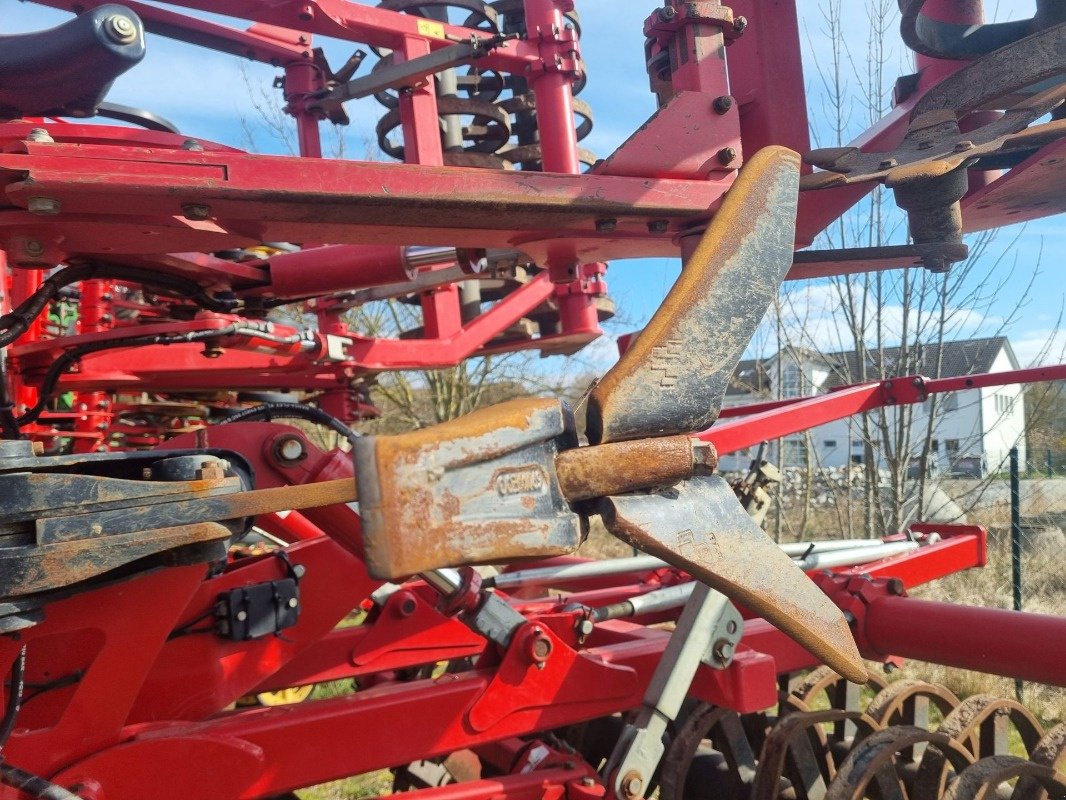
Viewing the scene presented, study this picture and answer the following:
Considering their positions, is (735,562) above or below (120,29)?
below

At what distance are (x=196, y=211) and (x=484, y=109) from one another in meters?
3.98

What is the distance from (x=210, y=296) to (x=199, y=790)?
167 centimetres

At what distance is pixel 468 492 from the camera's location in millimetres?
1152

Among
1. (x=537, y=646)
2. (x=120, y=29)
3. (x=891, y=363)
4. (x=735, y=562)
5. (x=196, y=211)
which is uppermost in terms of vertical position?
(x=120, y=29)

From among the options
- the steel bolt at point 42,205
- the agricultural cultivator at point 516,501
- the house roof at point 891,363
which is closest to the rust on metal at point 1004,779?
the agricultural cultivator at point 516,501

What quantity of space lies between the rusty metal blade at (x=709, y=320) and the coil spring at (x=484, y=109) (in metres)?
3.88

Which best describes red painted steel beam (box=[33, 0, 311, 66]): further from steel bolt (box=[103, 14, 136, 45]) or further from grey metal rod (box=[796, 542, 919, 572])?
grey metal rod (box=[796, 542, 919, 572])

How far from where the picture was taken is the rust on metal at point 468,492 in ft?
3.57

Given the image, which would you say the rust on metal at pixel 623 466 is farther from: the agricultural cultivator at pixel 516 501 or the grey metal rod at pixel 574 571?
the grey metal rod at pixel 574 571

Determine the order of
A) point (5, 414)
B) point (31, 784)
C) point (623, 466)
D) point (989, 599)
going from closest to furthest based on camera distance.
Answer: point (623, 466), point (31, 784), point (5, 414), point (989, 599)

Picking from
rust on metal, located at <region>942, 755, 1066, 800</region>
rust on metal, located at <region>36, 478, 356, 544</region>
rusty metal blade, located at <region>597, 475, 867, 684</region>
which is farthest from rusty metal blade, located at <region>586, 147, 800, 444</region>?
rust on metal, located at <region>942, 755, 1066, 800</region>

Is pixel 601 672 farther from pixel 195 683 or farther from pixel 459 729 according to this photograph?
pixel 195 683

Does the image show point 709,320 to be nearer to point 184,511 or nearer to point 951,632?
point 184,511

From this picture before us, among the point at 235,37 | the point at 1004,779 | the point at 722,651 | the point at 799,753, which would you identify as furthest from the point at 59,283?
the point at 235,37
